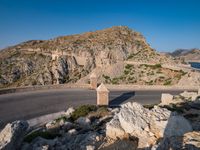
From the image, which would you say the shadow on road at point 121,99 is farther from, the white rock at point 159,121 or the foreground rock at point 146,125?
the white rock at point 159,121

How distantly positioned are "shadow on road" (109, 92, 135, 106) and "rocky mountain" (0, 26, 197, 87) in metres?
22.6

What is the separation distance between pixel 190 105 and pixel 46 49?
7522 centimetres

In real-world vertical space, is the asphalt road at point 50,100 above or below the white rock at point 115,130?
below

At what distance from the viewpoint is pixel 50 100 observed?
2036 cm

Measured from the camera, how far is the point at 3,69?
7756cm

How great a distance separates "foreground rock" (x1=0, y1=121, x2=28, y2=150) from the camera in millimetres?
6826

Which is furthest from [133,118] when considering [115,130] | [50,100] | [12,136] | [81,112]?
[50,100]

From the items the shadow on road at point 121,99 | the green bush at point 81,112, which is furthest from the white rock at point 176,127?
the shadow on road at point 121,99

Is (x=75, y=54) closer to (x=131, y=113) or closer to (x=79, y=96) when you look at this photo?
(x=79, y=96)

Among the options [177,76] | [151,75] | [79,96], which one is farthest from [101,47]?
[79,96]

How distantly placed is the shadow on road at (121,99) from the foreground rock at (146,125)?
37.0 feet

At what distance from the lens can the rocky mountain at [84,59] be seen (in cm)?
5568

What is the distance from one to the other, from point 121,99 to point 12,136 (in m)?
15.4

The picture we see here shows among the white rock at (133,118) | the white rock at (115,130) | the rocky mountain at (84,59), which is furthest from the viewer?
the rocky mountain at (84,59)
